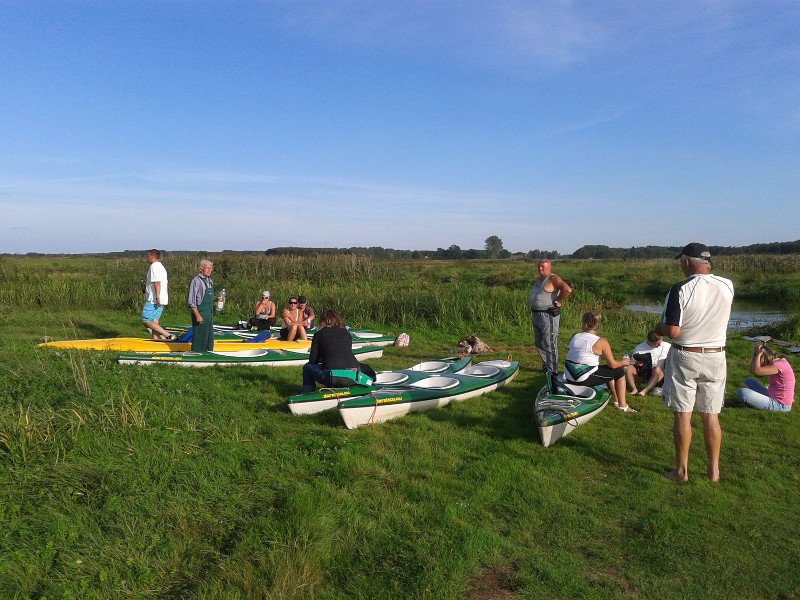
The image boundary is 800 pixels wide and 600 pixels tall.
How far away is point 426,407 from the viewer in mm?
7309

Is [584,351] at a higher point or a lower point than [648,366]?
higher

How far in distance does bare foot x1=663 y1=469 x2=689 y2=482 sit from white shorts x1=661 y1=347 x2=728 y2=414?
0.68 m

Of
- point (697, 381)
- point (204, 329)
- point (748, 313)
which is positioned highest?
point (697, 381)

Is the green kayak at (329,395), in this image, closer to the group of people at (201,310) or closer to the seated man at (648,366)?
the seated man at (648,366)

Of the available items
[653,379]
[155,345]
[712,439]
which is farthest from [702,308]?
[155,345]

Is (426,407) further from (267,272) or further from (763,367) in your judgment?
(267,272)

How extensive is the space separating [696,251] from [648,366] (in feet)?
13.7

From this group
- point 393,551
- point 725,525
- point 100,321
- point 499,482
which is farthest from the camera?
point 100,321

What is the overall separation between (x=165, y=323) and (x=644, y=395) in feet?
41.3

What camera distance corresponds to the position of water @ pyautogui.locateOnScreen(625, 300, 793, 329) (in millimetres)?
19406

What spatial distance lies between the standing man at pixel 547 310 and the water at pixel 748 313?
42.2ft

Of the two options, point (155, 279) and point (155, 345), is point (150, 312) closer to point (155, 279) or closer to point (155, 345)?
point (155, 345)

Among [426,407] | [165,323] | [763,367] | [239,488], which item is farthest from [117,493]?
[165,323]

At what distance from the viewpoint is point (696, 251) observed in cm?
489
